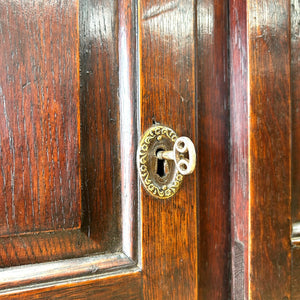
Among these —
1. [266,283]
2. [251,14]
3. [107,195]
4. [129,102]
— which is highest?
[251,14]

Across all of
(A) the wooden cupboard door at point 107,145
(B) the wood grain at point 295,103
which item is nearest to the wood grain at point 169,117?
(A) the wooden cupboard door at point 107,145

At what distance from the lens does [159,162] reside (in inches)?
11.8

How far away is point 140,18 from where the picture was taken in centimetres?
29

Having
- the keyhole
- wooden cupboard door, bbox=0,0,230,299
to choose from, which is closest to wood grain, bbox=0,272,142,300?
wooden cupboard door, bbox=0,0,230,299

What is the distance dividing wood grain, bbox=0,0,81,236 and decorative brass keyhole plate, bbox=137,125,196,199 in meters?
0.07

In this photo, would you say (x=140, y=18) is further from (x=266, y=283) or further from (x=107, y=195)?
(x=266, y=283)

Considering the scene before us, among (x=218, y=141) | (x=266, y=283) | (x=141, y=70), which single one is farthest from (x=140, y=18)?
(x=266, y=283)

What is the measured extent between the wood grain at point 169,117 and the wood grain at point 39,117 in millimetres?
74

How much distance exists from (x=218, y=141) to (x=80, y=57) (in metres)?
0.19

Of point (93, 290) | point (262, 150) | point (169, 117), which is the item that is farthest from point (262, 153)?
point (93, 290)

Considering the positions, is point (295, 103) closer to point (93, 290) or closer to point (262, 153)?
point (262, 153)

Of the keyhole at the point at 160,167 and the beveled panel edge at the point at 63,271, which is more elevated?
the keyhole at the point at 160,167

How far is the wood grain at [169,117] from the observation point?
29 cm

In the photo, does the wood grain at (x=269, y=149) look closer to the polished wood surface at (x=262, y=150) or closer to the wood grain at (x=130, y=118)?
the polished wood surface at (x=262, y=150)
